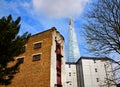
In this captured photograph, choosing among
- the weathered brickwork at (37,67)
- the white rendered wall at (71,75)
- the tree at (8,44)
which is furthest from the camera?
the white rendered wall at (71,75)

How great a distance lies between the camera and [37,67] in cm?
3189

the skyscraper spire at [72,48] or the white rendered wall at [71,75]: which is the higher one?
the skyscraper spire at [72,48]

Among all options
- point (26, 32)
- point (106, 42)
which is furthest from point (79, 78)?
point (106, 42)

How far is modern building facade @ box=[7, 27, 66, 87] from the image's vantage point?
30750 millimetres

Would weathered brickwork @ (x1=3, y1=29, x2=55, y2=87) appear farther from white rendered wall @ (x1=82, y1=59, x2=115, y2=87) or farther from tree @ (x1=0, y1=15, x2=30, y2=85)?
white rendered wall @ (x1=82, y1=59, x2=115, y2=87)

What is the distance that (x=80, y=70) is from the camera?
53469 mm

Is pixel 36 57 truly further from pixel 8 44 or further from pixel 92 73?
pixel 92 73

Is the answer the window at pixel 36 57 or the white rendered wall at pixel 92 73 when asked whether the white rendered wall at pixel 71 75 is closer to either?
the white rendered wall at pixel 92 73

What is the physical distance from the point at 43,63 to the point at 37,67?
130cm

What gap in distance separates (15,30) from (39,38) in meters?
18.0

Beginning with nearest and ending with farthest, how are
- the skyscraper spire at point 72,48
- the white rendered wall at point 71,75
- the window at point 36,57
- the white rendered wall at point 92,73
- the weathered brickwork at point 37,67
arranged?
the weathered brickwork at point 37,67 < the window at point 36,57 < the white rendered wall at point 92,73 < the white rendered wall at point 71,75 < the skyscraper spire at point 72,48

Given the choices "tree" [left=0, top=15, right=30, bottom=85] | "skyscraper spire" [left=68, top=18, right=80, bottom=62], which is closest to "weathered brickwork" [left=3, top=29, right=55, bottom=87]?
"tree" [left=0, top=15, right=30, bottom=85]

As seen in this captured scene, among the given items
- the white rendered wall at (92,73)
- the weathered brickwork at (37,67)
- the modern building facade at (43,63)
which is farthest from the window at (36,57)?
the white rendered wall at (92,73)

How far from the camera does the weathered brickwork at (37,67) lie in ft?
101
